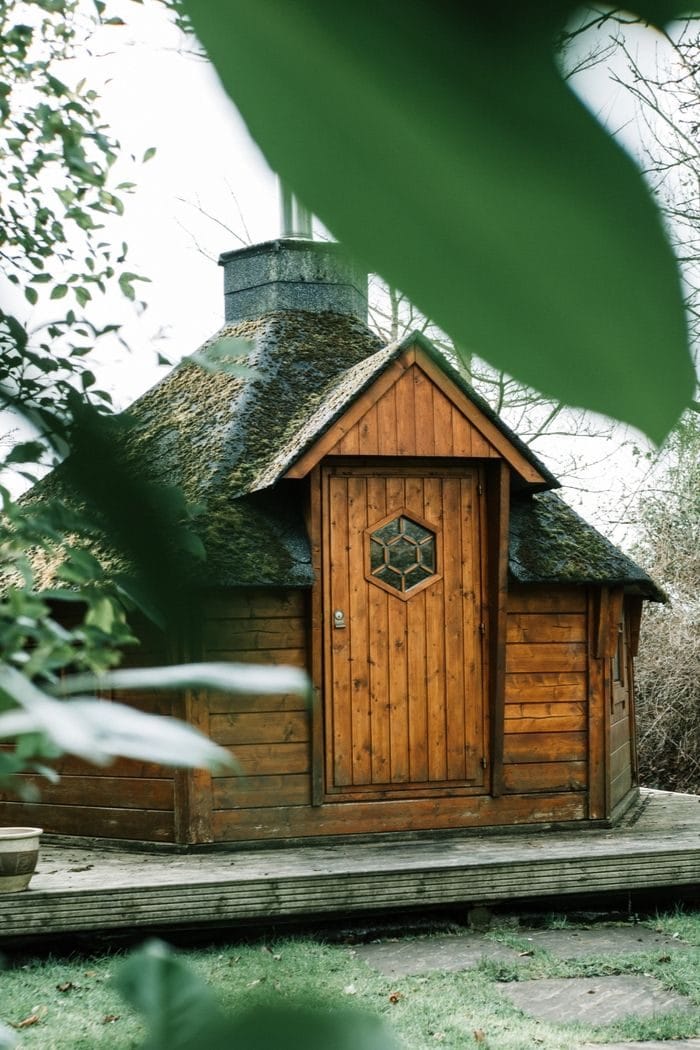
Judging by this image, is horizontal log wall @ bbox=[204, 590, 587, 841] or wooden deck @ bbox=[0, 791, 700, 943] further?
horizontal log wall @ bbox=[204, 590, 587, 841]

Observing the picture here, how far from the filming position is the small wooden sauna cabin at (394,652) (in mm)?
6477

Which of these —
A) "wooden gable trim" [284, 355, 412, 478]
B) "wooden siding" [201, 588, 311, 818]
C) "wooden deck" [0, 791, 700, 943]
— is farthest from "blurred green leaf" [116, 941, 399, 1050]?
"wooden siding" [201, 588, 311, 818]

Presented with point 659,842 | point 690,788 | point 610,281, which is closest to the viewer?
point 610,281

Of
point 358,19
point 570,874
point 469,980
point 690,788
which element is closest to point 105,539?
point 358,19

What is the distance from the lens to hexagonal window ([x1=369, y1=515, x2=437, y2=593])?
22.0 ft

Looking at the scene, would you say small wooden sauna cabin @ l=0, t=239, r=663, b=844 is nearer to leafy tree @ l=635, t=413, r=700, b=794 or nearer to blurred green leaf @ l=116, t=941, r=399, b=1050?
leafy tree @ l=635, t=413, r=700, b=794

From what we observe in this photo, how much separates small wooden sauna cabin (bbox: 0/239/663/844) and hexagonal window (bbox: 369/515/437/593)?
1cm

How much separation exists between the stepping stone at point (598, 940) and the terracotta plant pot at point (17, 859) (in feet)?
8.55

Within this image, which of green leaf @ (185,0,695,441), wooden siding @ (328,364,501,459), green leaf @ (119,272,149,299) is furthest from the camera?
wooden siding @ (328,364,501,459)

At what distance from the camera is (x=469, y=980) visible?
514cm

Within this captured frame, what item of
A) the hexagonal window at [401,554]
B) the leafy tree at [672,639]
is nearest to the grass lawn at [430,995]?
the leafy tree at [672,639]

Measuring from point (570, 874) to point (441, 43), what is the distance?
6345 millimetres

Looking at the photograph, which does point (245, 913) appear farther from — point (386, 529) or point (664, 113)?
point (664, 113)

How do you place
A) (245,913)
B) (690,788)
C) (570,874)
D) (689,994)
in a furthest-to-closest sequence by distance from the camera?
1. (690,788)
2. (570,874)
3. (245,913)
4. (689,994)
